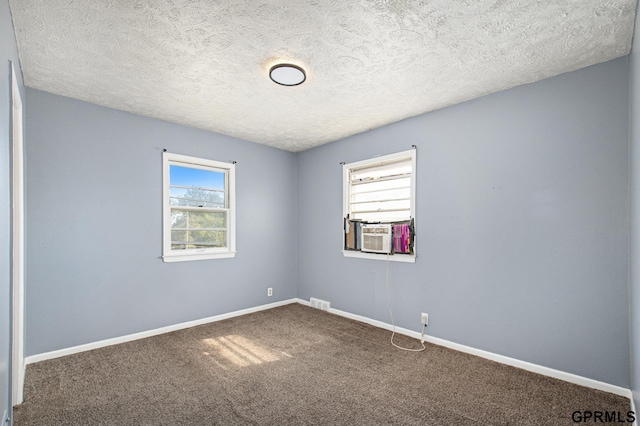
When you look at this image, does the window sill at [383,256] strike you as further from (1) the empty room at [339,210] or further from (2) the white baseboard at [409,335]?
(2) the white baseboard at [409,335]

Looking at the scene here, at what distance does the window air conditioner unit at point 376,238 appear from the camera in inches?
147

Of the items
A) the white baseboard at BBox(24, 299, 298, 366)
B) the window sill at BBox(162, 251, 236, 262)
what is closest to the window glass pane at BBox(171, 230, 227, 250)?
the window sill at BBox(162, 251, 236, 262)

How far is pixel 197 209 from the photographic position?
4074 mm

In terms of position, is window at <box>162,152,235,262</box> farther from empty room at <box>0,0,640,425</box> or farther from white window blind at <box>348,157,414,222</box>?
white window blind at <box>348,157,414,222</box>

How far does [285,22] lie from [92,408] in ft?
9.73

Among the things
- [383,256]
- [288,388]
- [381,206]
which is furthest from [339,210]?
[288,388]

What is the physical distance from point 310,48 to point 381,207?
226 centimetres

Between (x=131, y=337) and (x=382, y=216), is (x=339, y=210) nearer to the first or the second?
(x=382, y=216)

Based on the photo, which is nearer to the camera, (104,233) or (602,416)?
(602,416)

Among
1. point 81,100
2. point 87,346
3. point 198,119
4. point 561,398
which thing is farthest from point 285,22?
point 87,346

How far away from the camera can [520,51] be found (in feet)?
7.38

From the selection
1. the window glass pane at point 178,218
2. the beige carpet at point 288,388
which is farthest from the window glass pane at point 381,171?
the window glass pane at point 178,218

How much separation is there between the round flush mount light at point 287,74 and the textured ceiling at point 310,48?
0.25 feet

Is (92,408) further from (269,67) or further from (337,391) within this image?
(269,67)
